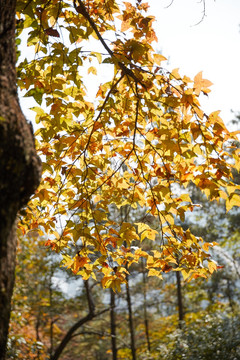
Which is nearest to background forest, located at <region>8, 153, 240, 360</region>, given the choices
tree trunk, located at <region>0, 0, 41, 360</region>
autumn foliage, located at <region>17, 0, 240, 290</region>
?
autumn foliage, located at <region>17, 0, 240, 290</region>

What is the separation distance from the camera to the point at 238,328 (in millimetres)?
5473

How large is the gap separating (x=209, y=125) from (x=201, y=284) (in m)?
10.6

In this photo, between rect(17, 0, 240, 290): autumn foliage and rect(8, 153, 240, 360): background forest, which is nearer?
rect(17, 0, 240, 290): autumn foliage

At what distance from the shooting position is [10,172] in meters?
0.93

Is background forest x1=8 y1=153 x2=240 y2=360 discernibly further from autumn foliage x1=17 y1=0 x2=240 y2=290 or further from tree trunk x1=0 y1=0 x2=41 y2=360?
tree trunk x1=0 y1=0 x2=41 y2=360

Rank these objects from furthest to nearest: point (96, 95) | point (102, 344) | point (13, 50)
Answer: point (102, 344), point (96, 95), point (13, 50)

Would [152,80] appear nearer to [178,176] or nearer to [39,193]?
[178,176]

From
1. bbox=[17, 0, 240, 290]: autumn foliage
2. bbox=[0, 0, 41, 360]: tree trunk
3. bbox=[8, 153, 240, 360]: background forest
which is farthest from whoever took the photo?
bbox=[8, 153, 240, 360]: background forest

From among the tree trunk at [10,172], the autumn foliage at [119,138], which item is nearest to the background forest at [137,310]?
the autumn foliage at [119,138]

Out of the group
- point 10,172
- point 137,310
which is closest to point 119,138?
A: point 10,172

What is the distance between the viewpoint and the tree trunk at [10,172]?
0.91 meters

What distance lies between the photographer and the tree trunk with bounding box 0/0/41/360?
91 centimetres

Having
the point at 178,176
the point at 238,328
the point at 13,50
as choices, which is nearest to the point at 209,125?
the point at 178,176

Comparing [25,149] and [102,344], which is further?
[102,344]
